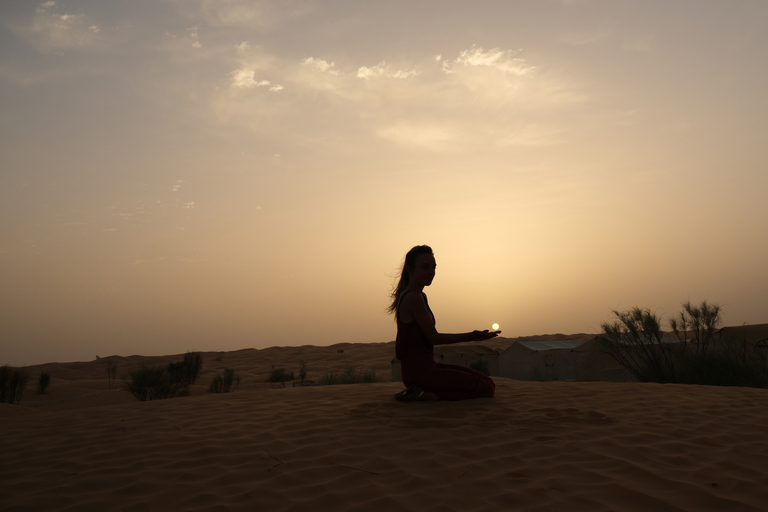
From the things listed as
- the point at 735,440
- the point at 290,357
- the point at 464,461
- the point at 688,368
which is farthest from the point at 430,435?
the point at 290,357

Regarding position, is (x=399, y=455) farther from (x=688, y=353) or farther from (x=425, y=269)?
(x=688, y=353)

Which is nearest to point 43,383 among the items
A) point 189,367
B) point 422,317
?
point 189,367

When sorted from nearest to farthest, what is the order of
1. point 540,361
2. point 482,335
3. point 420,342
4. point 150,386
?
point 482,335 → point 420,342 → point 150,386 → point 540,361

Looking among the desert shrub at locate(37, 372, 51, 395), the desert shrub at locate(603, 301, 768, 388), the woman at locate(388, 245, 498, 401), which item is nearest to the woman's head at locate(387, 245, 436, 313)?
the woman at locate(388, 245, 498, 401)

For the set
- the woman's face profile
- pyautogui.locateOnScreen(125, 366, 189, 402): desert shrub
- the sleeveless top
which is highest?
the woman's face profile

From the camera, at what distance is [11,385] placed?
13.1m

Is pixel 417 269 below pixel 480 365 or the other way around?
the other way around

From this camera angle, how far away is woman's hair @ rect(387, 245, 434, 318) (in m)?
6.14

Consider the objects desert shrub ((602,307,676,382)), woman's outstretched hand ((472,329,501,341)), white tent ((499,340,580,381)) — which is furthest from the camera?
white tent ((499,340,580,381))

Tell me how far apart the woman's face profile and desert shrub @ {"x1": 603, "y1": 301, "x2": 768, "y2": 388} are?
754 cm

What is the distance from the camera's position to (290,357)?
111 ft

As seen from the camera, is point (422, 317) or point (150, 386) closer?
point (422, 317)

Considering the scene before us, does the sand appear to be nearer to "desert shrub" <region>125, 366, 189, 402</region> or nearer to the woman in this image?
the woman

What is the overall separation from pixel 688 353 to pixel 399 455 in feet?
38.4
